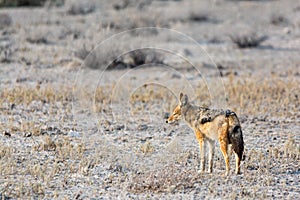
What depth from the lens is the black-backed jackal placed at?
7.79 meters

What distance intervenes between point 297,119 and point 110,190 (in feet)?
16.4

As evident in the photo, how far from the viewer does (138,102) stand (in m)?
12.6

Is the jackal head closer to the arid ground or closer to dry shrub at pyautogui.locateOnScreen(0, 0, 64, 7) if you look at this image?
the arid ground

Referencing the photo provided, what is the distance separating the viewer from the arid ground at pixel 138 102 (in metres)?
7.93

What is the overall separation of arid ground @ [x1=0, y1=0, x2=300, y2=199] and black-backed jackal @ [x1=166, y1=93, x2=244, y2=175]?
1.12 feet

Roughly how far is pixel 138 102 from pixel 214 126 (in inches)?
188

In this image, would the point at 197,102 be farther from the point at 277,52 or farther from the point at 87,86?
the point at 277,52

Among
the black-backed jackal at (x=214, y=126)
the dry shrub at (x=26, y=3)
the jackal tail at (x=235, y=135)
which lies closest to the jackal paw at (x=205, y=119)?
the black-backed jackal at (x=214, y=126)

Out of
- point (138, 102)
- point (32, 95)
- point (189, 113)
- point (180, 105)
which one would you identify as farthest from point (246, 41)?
point (189, 113)

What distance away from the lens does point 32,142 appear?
9.70m

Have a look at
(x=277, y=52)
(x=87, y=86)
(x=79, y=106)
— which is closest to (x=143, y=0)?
(x=277, y=52)

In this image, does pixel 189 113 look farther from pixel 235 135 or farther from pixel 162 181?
pixel 162 181

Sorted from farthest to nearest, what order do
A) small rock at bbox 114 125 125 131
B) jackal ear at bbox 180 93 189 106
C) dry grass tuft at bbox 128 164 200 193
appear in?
1. small rock at bbox 114 125 125 131
2. jackal ear at bbox 180 93 189 106
3. dry grass tuft at bbox 128 164 200 193

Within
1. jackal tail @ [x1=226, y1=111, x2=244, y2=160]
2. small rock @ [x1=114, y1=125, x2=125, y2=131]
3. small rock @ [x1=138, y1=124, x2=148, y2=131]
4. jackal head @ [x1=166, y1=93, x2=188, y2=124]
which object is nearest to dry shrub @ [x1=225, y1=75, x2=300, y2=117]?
small rock @ [x1=138, y1=124, x2=148, y2=131]
